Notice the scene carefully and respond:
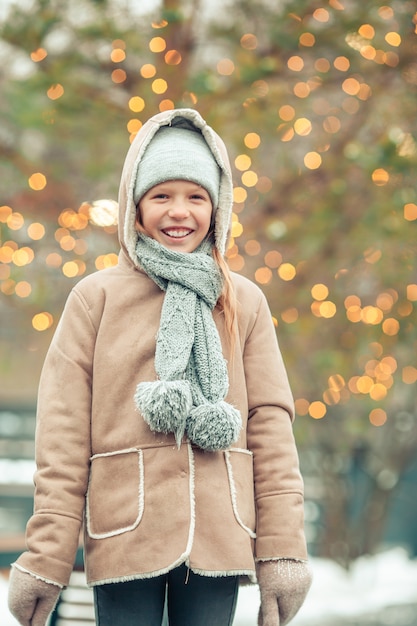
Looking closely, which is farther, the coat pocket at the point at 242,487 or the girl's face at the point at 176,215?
the girl's face at the point at 176,215

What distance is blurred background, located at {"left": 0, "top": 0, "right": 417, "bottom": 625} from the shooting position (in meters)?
4.91

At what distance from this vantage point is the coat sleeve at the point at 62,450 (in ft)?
6.98

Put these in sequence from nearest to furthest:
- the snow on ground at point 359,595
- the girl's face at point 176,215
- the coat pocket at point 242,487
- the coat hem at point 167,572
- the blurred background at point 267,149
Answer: the coat hem at point 167,572, the coat pocket at point 242,487, the girl's face at point 176,215, the blurred background at point 267,149, the snow on ground at point 359,595

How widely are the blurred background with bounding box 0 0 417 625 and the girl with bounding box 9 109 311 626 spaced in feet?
7.99

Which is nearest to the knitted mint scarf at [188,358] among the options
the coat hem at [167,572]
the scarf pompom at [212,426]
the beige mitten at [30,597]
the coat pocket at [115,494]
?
the scarf pompom at [212,426]

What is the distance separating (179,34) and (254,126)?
0.72 meters

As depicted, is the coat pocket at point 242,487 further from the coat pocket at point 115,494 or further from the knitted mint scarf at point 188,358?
the coat pocket at point 115,494

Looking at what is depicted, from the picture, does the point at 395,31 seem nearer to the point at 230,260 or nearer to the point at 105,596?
the point at 230,260

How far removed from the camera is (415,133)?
5109mm

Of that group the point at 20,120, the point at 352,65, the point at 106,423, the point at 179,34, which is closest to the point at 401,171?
the point at 352,65

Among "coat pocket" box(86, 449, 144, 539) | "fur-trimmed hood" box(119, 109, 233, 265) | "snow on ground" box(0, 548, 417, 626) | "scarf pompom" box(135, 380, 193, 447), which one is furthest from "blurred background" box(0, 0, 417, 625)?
"scarf pompom" box(135, 380, 193, 447)

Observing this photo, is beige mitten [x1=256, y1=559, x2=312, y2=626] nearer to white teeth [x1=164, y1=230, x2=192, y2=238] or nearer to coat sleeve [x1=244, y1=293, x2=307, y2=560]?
coat sleeve [x1=244, y1=293, x2=307, y2=560]

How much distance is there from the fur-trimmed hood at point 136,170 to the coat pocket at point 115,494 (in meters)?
0.47

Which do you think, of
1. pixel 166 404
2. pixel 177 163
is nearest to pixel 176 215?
pixel 177 163
